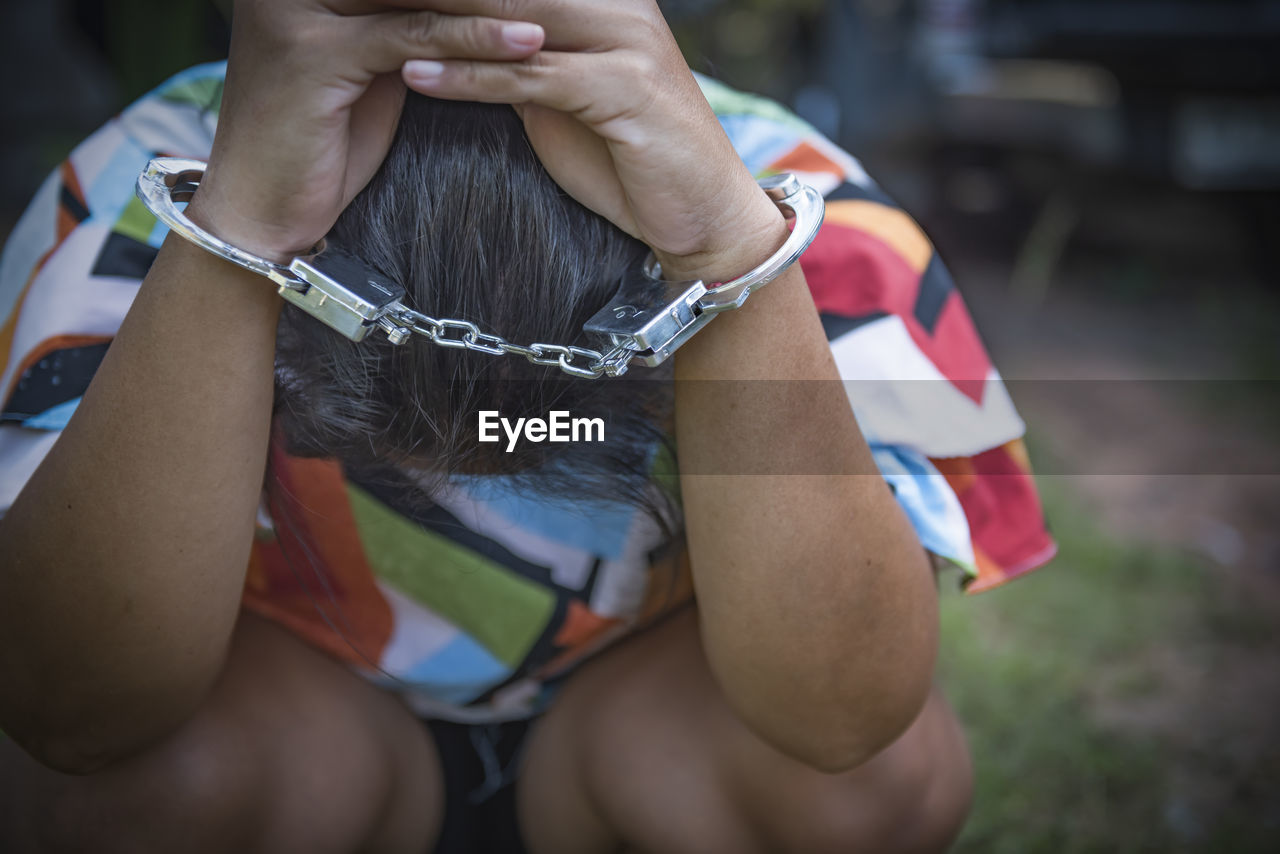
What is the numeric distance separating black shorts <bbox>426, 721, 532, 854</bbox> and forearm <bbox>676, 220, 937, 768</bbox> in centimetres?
46

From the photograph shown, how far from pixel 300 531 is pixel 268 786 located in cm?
28

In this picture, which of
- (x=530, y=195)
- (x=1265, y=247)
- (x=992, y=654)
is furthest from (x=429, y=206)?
(x=1265, y=247)

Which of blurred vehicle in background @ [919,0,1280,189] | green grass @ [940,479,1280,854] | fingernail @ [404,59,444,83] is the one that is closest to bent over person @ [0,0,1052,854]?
fingernail @ [404,59,444,83]

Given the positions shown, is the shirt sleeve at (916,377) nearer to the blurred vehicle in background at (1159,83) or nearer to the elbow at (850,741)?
the elbow at (850,741)

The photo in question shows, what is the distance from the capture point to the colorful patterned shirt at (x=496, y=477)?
110 cm

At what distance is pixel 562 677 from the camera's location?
1418 millimetres

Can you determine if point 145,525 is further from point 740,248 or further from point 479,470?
point 740,248

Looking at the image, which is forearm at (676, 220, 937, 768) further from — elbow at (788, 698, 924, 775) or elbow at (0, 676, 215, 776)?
elbow at (0, 676, 215, 776)

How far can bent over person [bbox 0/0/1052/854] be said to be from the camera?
84 cm

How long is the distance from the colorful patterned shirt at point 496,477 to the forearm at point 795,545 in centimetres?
10

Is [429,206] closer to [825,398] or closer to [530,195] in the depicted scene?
[530,195]

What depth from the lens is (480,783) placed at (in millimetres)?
1477

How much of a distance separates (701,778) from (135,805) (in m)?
0.60

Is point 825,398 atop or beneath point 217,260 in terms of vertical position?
beneath
